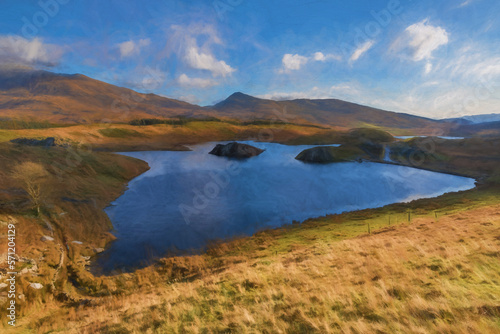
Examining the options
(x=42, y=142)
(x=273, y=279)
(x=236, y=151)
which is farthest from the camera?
→ (x=236, y=151)

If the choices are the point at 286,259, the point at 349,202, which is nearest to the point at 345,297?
the point at 286,259

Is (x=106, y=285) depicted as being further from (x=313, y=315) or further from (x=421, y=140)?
(x=421, y=140)

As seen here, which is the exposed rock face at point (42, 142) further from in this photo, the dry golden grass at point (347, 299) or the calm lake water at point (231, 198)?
the dry golden grass at point (347, 299)

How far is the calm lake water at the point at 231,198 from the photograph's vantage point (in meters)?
17.9

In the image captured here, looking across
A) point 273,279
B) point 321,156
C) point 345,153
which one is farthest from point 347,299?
point 345,153

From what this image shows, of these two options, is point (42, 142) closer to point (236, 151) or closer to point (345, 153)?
point (236, 151)

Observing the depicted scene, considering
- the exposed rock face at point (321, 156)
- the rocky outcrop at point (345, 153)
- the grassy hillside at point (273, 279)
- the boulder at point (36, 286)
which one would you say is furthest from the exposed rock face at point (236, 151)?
the boulder at point (36, 286)

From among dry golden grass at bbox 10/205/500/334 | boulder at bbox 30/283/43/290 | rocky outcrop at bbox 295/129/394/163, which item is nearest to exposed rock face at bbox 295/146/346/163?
rocky outcrop at bbox 295/129/394/163

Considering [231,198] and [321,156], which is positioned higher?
[321,156]

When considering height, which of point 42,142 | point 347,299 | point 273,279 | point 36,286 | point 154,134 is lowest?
point 36,286

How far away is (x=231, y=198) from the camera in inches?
1145

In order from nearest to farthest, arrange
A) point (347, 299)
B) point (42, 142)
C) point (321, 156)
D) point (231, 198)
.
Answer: point (347, 299) < point (231, 198) < point (42, 142) < point (321, 156)

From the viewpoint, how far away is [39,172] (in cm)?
2259

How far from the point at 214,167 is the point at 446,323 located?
46314mm
